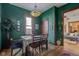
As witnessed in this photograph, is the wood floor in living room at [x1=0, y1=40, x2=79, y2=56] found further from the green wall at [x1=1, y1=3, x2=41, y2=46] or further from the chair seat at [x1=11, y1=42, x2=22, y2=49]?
the green wall at [x1=1, y1=3, x2=41, y2=46]

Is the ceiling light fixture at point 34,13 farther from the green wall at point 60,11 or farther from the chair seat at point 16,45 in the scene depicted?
the chair seat at point 16,45

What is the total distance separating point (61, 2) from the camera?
1.86 metres

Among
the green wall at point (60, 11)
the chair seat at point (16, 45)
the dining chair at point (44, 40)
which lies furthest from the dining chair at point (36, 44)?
the green wall at point (60, 11)

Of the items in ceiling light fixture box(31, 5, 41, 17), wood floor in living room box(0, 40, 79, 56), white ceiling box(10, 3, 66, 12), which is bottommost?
wood floor in living room box(0, 40, 79, 56)

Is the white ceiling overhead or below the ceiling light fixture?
overhead

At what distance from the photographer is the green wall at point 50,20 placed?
A: 6.13 ft

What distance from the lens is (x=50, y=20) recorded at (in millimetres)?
1886

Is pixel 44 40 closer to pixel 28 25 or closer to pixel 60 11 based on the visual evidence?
pixel 28 25

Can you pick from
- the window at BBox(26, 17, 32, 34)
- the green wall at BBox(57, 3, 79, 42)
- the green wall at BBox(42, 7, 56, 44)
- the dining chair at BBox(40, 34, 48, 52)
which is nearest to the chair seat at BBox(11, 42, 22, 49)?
the window at BBox(26, 17, 32, 34)

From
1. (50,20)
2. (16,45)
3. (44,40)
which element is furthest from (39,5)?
(16,45)

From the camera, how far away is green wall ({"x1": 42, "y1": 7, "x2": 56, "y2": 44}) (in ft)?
6.13

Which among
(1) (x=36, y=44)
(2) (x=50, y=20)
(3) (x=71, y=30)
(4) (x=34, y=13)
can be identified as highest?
(4) (x=34, y=13)

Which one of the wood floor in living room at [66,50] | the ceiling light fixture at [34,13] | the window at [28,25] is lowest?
the wood floor in living room at [66,50]

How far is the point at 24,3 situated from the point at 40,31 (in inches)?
20.7
